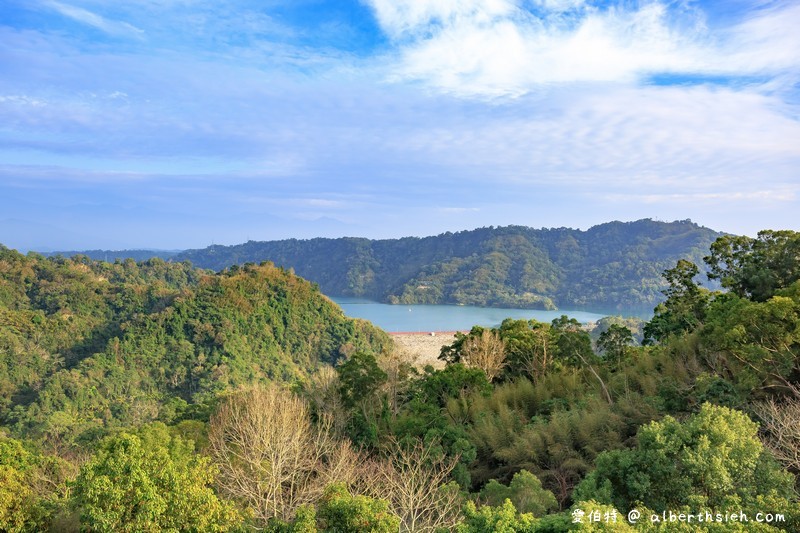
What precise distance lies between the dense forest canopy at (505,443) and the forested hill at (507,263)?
248ft

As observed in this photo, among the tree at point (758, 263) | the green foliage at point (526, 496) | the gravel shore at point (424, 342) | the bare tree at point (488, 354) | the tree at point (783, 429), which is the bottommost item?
the gravel shore at point (424, 342)

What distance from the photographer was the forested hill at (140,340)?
30.6 m

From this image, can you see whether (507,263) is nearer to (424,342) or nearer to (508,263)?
(508,263)

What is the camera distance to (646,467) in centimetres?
613

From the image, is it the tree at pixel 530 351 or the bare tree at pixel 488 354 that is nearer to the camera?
the tree at pixel 530 351

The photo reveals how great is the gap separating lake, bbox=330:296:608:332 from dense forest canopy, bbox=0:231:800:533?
5048 cm

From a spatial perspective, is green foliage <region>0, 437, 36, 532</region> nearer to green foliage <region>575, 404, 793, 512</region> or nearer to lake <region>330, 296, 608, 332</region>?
green foliage <region>575, 404, 793, 512</region>

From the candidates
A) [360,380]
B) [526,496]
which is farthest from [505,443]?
[360,380]

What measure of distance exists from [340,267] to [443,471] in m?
109

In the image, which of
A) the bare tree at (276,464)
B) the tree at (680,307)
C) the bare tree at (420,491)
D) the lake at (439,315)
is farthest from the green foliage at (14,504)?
the lake at (439,315)

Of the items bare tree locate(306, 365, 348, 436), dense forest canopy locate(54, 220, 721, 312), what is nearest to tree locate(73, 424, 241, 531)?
bare tree locate(306, 365, 348, 436)

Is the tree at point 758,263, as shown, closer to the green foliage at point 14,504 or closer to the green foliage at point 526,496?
the green foliage at point 526,496

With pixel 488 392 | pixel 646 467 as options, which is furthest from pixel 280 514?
pixel 488 392

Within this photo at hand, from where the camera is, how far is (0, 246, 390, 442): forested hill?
100ft
